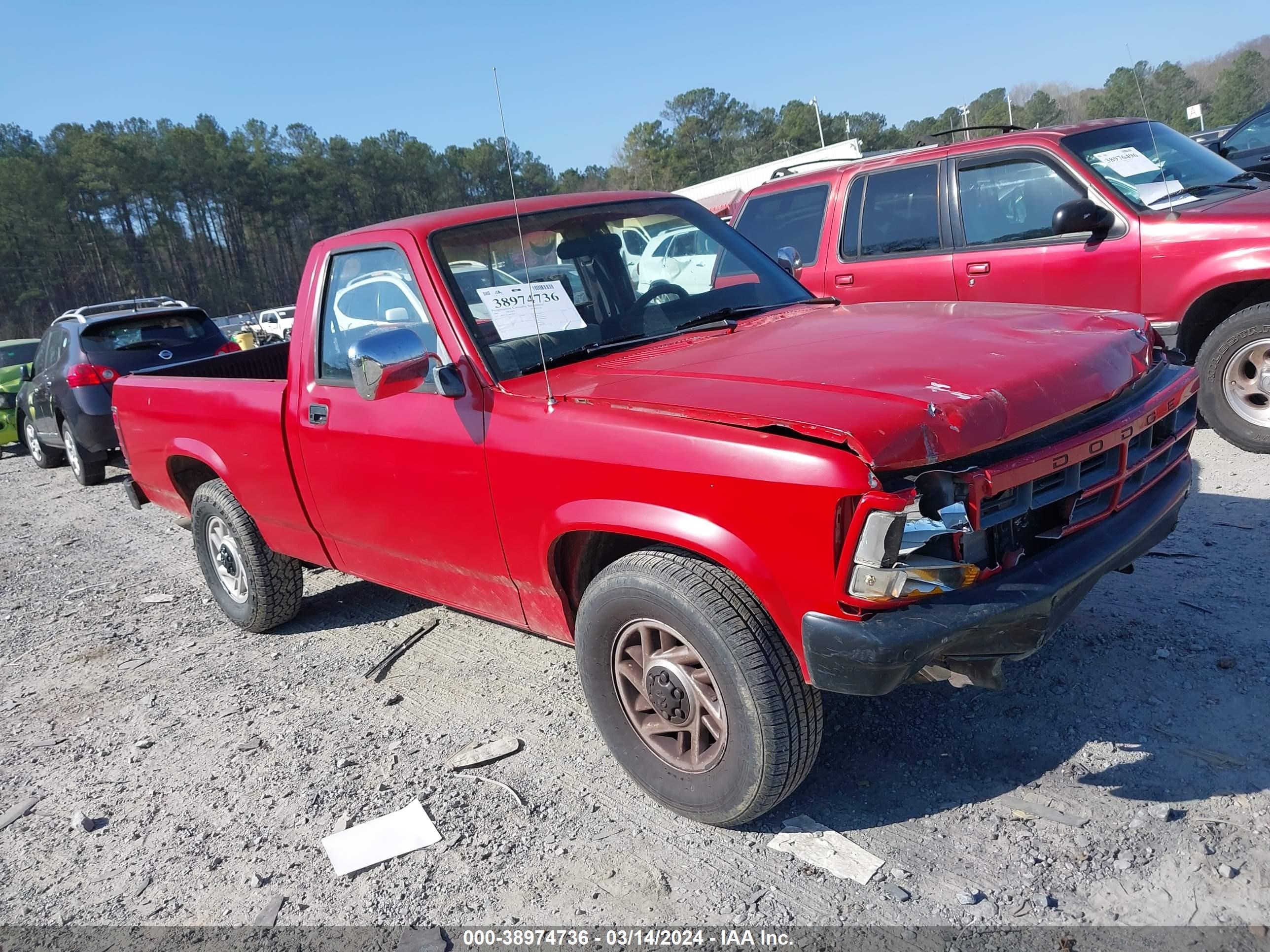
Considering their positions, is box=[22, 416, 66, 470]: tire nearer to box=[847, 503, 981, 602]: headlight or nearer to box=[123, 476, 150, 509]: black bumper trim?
box=[123, 476, 150, 509]: black bumper trim

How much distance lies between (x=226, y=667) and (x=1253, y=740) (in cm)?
436

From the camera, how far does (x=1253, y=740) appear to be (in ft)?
9.43

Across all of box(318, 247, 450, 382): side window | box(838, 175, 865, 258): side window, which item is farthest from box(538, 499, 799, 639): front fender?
box(838, 175, 865, 258): side window

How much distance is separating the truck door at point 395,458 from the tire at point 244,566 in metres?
0.79

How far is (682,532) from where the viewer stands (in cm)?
A: 256

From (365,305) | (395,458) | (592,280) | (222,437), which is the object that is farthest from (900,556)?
(222,437)

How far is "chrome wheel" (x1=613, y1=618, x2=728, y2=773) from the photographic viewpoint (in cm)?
272

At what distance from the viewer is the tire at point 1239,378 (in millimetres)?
5340

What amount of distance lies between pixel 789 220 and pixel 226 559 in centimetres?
484

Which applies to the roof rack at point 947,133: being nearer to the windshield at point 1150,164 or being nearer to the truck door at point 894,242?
the truck door at point 894,242

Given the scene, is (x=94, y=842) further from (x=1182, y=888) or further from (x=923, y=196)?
(x=923, y=196)

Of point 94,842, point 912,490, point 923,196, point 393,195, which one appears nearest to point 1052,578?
point 912,490

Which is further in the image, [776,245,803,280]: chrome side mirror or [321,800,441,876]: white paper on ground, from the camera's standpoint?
[776,245,803,280]: chrome side mirror

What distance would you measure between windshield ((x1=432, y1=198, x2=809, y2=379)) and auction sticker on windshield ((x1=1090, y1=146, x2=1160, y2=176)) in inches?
123
